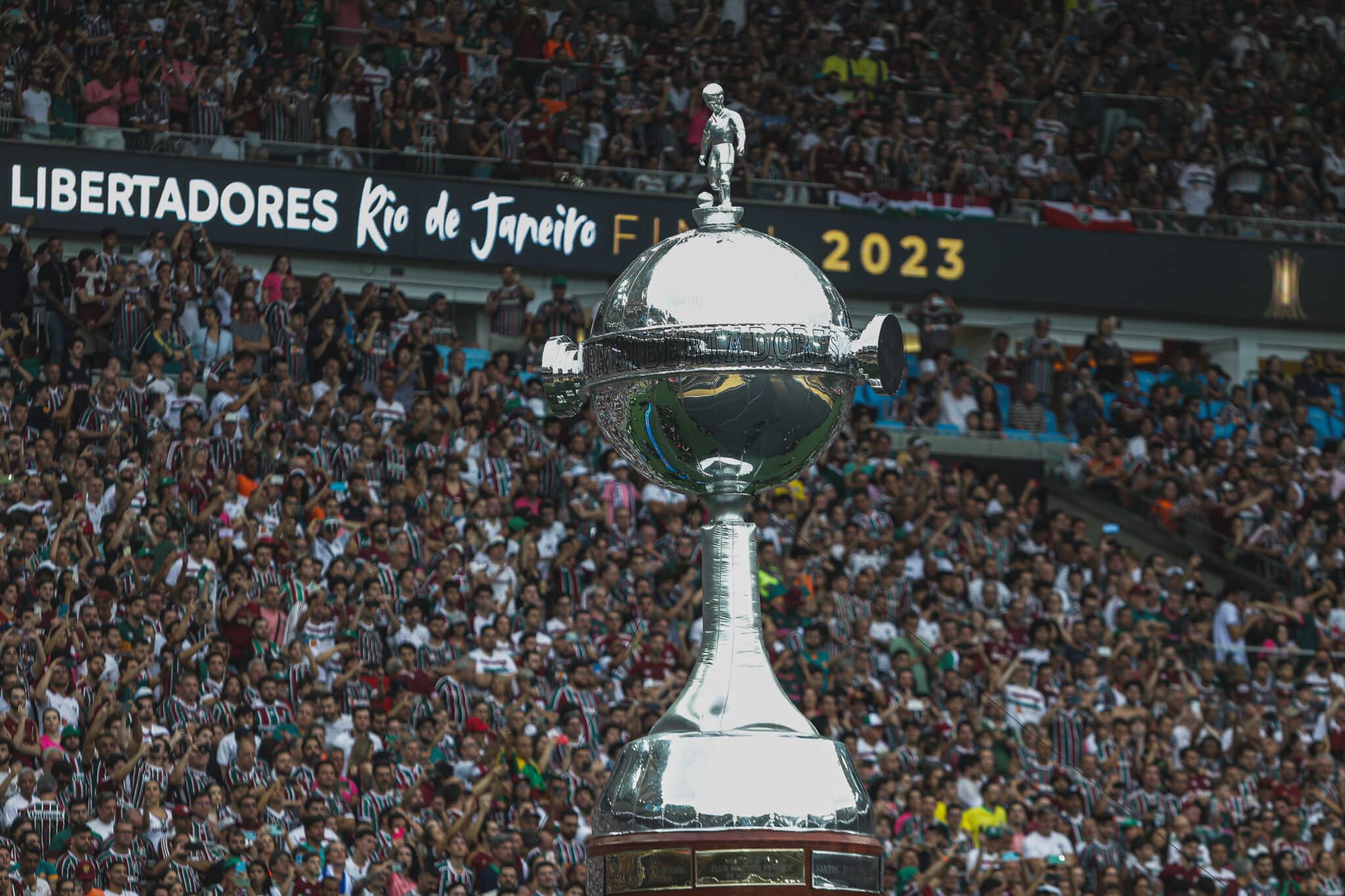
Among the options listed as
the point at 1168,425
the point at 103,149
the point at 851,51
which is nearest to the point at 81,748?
the point at 103,149

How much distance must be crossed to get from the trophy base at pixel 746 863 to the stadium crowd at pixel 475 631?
7374 millimetres

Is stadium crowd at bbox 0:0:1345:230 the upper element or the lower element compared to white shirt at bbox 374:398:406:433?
upper

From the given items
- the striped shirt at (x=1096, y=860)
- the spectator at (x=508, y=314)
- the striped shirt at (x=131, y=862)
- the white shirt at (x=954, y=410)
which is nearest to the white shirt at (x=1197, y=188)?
the white shirt at (x=954, y=410)

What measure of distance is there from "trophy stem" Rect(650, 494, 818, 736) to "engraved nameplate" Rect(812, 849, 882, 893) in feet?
0.73

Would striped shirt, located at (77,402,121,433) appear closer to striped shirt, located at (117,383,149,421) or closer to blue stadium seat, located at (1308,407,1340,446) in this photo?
striped shirt, located at (117,383,149,421)

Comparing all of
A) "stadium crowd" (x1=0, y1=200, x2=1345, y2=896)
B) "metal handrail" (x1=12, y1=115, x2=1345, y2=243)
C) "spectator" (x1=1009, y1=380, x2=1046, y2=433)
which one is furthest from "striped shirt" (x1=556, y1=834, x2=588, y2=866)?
"spectator" (x1=1009, y1=380, x2=1046, y2=433)

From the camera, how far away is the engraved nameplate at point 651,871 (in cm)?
347

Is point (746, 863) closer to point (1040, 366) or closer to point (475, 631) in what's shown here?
point (475, 631)

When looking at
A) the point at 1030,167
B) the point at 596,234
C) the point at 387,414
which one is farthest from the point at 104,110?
the point at 1030,167

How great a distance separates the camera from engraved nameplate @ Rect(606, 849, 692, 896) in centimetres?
347

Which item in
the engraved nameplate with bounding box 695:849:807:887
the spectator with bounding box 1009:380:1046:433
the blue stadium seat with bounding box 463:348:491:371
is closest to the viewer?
the engraved nameplate with bounding box 695:849:807:887

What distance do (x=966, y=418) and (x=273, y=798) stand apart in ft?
30.6

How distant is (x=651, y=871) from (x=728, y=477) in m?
0.66

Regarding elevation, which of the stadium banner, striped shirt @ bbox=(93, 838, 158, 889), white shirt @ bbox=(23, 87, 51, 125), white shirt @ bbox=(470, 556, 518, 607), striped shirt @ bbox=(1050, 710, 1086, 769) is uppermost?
white shirt @ bbox=(23, 87, 51, 125)
